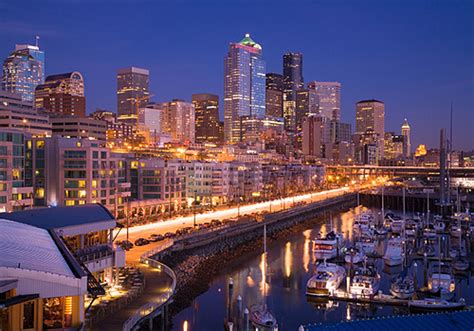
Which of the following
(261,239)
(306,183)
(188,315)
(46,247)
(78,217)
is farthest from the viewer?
(306,183)

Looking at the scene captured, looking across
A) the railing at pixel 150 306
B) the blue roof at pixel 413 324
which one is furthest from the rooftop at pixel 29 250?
the blue roof at pixel 413 324

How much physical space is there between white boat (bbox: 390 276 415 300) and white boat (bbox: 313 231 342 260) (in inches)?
720

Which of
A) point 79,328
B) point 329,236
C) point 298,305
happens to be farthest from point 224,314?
point 329,236

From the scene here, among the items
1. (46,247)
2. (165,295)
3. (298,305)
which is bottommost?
(298,305)

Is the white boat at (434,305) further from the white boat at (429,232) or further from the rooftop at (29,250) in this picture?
the white boat at (429,232)

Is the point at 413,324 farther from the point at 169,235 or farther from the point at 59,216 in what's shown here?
the point at 169,235

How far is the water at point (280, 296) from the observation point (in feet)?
134

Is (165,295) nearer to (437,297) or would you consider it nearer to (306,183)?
(437,297)

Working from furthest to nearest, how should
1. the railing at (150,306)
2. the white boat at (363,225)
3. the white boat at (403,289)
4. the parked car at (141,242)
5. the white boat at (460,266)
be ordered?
the white boat at (363,225) < the parked car at (141,242) < the white boat at (460,266) < the white boat at (403,289) < the railing at (150,306)

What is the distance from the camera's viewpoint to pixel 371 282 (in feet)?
149

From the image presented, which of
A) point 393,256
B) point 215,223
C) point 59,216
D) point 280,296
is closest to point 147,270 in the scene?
point 59,216

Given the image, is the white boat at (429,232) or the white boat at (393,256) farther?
the white boat at (429,232)

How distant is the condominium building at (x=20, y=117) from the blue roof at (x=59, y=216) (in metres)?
101

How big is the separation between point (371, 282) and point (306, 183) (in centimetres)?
14952
